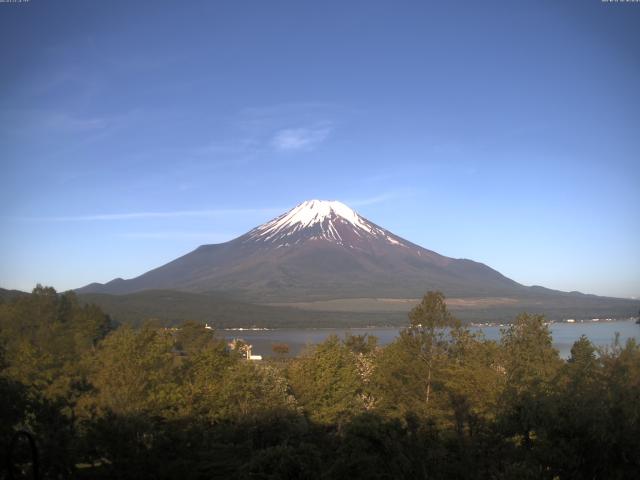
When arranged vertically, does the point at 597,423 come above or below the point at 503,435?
above

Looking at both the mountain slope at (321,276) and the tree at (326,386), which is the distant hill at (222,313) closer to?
the mountain slope at (321,276)

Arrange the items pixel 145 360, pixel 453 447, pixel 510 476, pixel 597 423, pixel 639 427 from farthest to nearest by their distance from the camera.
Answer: pixel 145 360 → pixel 453 447 → pixel 639 427 → pixel 597 423 → pixel 510 476

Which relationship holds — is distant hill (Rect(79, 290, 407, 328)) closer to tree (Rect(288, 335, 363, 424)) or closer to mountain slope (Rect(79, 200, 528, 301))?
mountain slope (Rect(79, 200, 528, 301))

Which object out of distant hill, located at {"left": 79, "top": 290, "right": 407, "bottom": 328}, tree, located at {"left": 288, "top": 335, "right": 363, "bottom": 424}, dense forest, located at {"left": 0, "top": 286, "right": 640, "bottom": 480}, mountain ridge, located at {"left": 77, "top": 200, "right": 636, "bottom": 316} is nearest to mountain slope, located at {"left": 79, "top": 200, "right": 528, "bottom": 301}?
mountain ridge, located at {"left": 77, "top": 200, "right": 636, "bottom": 316}

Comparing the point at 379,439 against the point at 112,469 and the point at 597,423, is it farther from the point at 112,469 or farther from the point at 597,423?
the point at 112,469

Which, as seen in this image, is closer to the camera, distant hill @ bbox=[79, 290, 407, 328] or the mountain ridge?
distant hill @ bbox=[79, 290, 407, 328]

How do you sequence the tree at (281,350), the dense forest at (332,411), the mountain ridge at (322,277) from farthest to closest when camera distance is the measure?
the mountain ridge at (322,277)
the tree at (281,350)
the dense forest at (332,411)

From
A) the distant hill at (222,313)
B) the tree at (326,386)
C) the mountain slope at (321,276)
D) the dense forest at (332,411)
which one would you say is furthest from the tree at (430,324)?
the mountain slope at (321,276)

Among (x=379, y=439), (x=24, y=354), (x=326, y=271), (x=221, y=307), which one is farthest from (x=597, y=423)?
(x=326, y=271)
